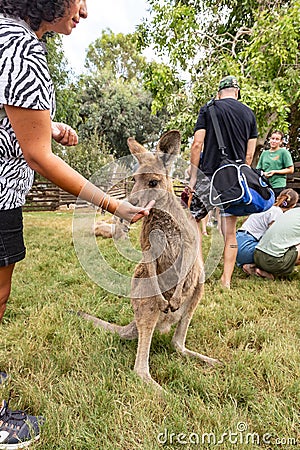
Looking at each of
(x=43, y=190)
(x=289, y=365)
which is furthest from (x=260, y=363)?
(x=43, y=190)

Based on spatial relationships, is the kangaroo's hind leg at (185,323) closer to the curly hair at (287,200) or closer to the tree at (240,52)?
the curly hair at (287,200)

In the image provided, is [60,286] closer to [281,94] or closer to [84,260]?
[84,260]

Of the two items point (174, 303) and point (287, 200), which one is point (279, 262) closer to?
point (287, 200)

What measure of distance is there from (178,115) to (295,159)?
6.51 metres

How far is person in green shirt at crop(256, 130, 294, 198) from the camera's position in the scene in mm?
5301

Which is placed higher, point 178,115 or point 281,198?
point 178,115

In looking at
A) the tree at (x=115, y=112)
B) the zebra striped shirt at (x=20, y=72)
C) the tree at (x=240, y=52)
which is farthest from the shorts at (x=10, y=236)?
the tree at (x=115, y=112)

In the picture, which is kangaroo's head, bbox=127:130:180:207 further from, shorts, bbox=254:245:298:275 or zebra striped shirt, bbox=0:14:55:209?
shorts, bbox=254:245:298:275

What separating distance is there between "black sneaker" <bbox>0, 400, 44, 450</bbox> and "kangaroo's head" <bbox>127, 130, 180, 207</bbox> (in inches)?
43.8

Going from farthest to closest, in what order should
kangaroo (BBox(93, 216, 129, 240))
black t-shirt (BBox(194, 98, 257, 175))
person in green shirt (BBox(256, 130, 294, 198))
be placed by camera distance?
person in green shirt (BBox(256, 130, 294, 198))
black t-shirt (BBox(194, 98, 257, 175))
kangaroo (BBox(93, 216, 129, 240))

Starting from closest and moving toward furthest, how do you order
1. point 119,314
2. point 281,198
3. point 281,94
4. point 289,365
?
point 289,365 → point 119,314 → point 281,198 → point 281,94

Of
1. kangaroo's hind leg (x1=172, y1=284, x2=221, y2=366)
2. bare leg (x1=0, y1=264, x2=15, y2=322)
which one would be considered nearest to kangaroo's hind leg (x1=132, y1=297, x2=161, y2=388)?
kangaroo's hind leg (x1=172, y1=284, x2=221, y2=366)

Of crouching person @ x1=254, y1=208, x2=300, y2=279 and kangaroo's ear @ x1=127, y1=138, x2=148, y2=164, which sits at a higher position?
kangaroo's ear @ x1=127, y1=138, x2=148, y2=164

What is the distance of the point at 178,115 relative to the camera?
7.14 m
